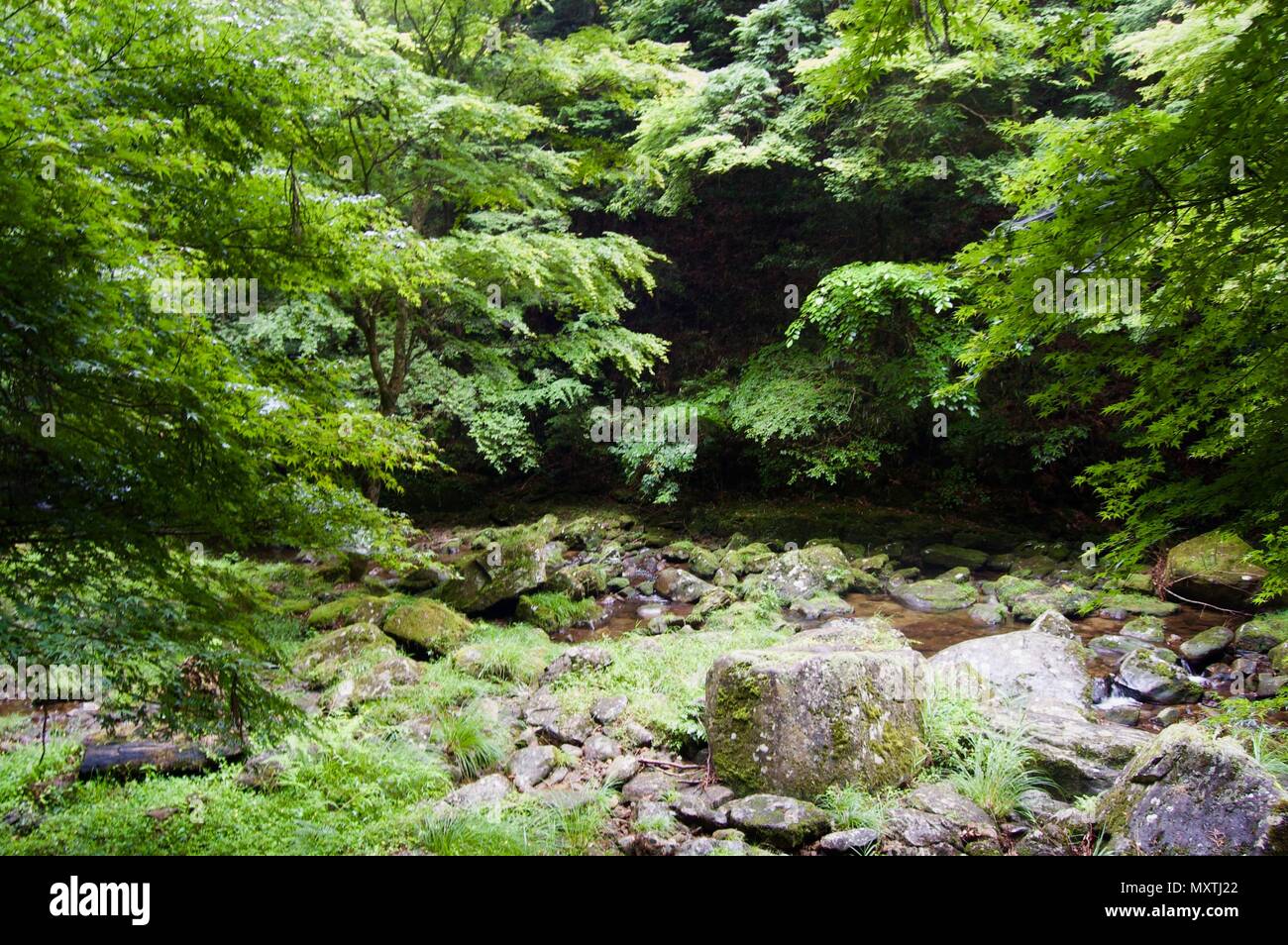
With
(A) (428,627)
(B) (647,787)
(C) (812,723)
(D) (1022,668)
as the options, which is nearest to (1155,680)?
(D) (1022,668)

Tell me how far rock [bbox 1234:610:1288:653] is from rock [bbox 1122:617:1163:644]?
66cm

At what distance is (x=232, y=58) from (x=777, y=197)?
11.6 meters

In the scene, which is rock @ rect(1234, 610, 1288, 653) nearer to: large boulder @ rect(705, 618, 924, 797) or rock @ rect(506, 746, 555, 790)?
large boulder @ rect(705, 618, 924, 797)

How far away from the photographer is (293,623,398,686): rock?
6090 millimetres

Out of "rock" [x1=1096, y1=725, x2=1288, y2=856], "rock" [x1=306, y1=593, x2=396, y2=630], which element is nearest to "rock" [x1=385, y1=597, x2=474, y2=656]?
"rock" [x1=306, y1=593, x2=396, y2=630]

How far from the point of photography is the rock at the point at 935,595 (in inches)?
351

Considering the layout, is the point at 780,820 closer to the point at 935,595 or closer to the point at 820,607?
the point at 820,607

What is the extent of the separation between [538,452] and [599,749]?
283 inches

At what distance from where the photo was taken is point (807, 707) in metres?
3.96

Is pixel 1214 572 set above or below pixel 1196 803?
above

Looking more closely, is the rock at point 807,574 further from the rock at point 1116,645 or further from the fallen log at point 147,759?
the fallen log at point 147,759

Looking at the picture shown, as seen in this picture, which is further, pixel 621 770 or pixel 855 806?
pixel 621 770

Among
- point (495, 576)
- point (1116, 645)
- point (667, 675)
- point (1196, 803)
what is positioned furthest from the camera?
point (495, 576)
